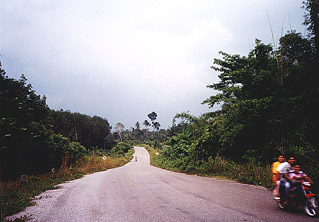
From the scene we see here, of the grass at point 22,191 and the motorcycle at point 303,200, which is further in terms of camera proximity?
the grass at point 22,191

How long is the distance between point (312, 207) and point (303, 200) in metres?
0.24

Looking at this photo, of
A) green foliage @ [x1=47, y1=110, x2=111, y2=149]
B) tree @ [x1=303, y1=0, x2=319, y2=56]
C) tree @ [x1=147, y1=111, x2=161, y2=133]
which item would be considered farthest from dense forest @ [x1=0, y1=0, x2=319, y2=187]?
tree @ [x1=147, y1=111, x2=161, y2=133]

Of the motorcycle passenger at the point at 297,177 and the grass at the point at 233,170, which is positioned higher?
the motorcycle passenger at the point at 297,177

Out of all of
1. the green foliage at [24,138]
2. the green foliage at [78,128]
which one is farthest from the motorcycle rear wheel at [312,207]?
the green foliage at [78,128]

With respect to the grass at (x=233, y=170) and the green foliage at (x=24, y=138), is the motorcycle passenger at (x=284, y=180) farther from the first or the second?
A: the green foliage at (x=24, y=138)

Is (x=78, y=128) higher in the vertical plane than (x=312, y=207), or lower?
higher

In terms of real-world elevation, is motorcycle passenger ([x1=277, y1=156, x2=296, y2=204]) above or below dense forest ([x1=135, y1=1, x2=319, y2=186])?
below

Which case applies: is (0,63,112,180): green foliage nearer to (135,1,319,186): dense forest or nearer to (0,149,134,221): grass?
(0,149,134,221): grass

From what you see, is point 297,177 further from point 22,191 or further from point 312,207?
point 22,191

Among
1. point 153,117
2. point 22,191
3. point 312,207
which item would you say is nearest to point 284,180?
point 312,207

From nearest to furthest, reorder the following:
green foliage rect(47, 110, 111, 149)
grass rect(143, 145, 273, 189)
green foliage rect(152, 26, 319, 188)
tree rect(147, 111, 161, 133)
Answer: grass rect(143, 145, 273, 189) < green foliage rect(152, 26, 319, 188) < green foliage rect(47, 110, 111, 149) < tree rect(147, 111, 161, 133)

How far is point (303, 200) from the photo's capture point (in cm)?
457

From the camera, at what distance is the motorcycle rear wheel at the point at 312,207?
429 cm

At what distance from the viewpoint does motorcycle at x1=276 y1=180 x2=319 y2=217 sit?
171 inches
